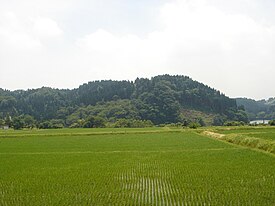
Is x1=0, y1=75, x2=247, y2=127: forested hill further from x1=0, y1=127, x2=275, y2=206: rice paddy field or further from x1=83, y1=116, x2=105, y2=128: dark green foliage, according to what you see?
x1=0, y1=127, x2=275, y2=206: rice paddy field

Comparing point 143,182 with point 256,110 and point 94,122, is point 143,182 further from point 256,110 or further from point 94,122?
point 256,110

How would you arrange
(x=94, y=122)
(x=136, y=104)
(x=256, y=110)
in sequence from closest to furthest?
(x=94, y=122), (x=136, y=104), (x=256, y=110)

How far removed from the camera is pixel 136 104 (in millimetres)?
108375

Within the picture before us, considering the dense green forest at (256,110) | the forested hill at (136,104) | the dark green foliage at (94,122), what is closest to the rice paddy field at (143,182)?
the dark green foliage at (94,122)

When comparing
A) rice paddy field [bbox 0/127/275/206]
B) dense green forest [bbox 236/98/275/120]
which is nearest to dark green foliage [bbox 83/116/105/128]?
rice paddy field [bbox 0/127/275/206]

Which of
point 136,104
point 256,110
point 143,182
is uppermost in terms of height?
point 256,110

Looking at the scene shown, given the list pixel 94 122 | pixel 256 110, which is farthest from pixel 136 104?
pixel 256 110

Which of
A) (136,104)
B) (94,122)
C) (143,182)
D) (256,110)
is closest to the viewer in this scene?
(143,182)

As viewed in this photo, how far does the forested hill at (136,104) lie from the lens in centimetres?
10356

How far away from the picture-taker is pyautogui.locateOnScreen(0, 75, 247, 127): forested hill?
104m

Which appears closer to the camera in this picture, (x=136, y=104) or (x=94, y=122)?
(x=94, y=122)

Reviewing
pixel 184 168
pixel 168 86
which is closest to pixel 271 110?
pixel 168 86

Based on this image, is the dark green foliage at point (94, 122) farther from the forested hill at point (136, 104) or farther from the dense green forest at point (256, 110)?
the dense green forest at point (256, 110)

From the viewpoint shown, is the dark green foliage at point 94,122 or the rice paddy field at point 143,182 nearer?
the rice paddy field at point 143,182
